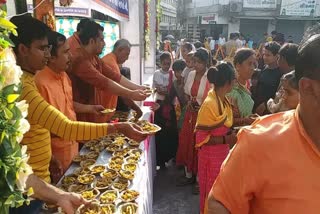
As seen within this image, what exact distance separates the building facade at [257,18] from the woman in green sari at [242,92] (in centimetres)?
1949

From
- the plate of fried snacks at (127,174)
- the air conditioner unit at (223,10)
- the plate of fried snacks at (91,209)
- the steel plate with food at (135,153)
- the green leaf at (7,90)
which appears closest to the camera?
the green leaf at (7,90)

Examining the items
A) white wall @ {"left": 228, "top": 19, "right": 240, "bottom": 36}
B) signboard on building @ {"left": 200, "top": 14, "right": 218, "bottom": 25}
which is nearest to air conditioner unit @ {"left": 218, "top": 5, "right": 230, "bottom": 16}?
signboard on building @ {"left": 200, "top": 14, "right": 218, "bottom": 25}

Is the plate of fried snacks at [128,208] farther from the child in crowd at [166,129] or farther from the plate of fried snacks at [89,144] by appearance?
the child in crowd at [166,129]

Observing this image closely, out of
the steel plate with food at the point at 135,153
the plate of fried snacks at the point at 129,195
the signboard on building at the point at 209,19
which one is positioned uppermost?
the signboard on building at the point at 209,19

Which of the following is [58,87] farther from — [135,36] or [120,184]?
[135,36]

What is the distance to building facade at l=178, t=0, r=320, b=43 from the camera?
22.8 meters

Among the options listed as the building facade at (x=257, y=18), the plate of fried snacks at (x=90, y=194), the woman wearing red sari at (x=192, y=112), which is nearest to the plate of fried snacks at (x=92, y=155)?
the plate of fried snacks at (x=90, y=194)

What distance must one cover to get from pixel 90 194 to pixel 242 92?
5.83 ft

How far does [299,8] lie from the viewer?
897 inches

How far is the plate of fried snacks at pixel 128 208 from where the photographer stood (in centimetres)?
181

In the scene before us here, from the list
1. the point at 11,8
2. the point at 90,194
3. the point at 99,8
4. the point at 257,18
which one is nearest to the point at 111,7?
the point at 99,8

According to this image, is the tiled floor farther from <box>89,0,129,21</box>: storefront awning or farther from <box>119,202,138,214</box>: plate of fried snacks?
<box>89,0,129,21</box>: storefront awning

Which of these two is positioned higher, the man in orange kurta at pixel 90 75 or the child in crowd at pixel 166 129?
the man in orange kurta at pixel 90 75

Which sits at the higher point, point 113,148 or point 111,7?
point 111,7
